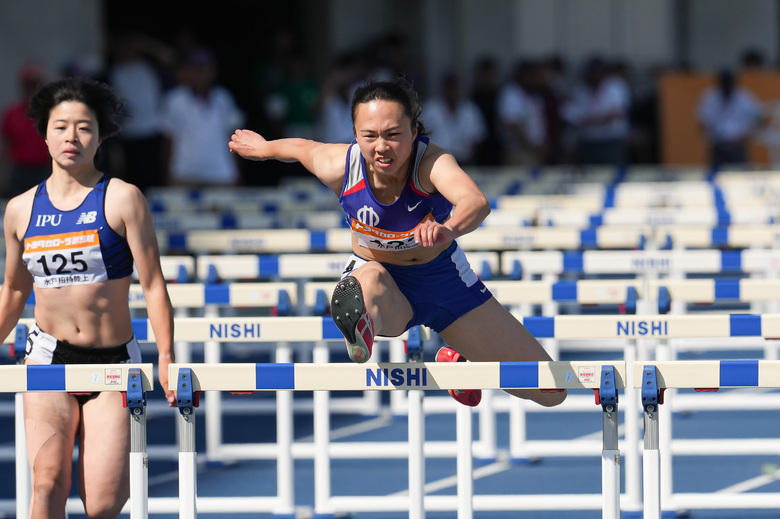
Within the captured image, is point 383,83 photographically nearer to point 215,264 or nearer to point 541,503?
point 541,503

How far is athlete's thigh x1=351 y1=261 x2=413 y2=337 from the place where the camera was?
4.61 meters

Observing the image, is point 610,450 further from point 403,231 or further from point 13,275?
point 13,275

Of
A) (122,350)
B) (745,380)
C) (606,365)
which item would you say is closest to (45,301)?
(122,350)

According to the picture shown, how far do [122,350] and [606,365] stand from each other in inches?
68.0

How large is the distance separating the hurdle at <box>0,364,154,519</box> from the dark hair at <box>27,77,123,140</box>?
92 centimetres

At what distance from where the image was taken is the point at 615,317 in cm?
491

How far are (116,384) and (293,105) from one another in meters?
11.2

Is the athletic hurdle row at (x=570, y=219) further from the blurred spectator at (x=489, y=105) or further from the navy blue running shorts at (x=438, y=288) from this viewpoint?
the blurred spectator at (x=489, y=105)

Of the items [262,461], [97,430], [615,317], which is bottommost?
[262,461]

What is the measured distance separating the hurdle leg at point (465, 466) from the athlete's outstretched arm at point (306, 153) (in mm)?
1075

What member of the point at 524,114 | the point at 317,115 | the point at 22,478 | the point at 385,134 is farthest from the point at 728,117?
the point at 22,478

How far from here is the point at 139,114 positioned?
45.6 feet

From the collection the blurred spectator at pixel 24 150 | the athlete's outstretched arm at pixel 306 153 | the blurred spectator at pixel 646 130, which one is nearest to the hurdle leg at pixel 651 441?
the athlete's outstretched arm at pixel 306 153

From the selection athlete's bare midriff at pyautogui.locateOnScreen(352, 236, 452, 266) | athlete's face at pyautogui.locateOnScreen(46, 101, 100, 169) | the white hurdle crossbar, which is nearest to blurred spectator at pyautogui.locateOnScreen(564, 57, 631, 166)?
the white hurdle crossbar
